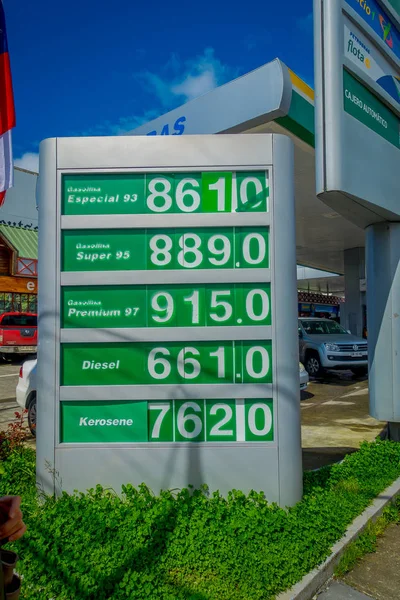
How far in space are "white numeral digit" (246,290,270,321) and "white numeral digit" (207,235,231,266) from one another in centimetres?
37

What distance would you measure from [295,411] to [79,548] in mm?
1963

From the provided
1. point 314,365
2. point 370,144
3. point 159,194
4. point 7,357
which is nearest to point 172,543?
point 159,194

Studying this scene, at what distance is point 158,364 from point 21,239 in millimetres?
26233

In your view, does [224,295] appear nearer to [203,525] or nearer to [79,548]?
[203,525]

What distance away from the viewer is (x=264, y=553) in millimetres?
3316

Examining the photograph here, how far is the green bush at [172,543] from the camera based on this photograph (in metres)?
3.00

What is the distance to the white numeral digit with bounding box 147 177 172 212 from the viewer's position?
13.7ft

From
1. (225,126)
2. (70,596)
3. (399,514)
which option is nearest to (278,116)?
(225,126)

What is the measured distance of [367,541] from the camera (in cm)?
397

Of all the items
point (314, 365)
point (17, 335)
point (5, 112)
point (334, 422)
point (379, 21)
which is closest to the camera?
point (5, 112)

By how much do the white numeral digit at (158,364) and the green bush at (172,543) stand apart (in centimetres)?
91

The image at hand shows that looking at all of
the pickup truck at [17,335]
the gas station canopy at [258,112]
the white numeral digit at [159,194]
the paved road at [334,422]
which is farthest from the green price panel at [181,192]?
the pickup truck at [17,335]

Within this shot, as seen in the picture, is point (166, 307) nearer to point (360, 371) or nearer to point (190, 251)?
point (190, 251)

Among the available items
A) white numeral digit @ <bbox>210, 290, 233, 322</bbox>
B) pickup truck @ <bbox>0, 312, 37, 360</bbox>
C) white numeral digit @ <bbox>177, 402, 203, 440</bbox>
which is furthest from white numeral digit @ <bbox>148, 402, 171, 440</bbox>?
pickup truck @ <bbox>0, 312, 37, 360</bbox>
